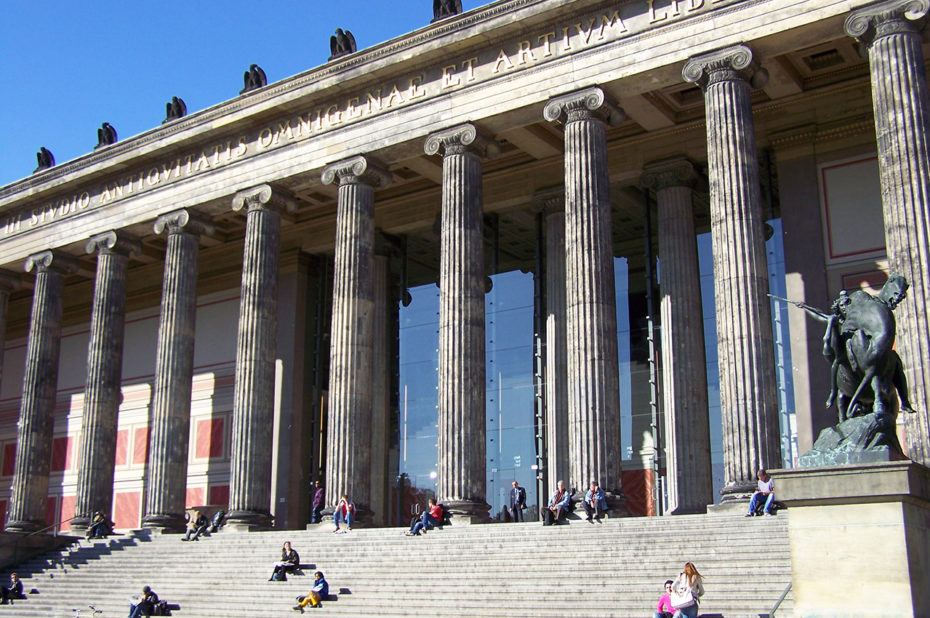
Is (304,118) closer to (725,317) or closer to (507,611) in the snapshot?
(725,317)

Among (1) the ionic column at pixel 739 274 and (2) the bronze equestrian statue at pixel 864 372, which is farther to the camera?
(1) the ionic column at pixel 739 274

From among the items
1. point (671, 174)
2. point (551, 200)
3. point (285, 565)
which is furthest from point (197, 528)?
point (671, 174)

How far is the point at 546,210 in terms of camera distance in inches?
1238

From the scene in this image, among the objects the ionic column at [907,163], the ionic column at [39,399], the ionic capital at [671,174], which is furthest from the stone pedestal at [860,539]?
the ionic column at [39,399]

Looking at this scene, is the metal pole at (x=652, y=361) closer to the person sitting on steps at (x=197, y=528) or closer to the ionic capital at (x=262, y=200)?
the ionic capital at (x=262, y=200)

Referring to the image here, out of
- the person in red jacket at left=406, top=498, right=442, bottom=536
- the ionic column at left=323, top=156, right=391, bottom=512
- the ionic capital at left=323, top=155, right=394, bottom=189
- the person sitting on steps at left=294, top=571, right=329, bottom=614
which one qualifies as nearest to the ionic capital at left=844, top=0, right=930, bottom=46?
the ionic capital at left=323, top=155, right=394, bottom=189

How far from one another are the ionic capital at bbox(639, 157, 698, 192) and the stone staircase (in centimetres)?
1124

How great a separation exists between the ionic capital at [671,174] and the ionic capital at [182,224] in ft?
45.4

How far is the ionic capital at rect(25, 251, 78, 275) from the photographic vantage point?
35.7 metres

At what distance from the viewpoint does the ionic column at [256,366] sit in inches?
1127

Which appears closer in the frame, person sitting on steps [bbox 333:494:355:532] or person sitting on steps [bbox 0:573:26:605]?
person sitting on steps [bbox 333:494:355:532]

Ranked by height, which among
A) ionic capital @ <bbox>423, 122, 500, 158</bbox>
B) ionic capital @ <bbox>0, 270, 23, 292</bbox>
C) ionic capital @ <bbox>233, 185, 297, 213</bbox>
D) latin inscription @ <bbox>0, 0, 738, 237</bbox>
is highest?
latin inscription @ <bbox>0, 0, 738, 237</bbox>

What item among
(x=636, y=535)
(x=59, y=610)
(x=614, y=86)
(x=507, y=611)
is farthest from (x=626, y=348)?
(x=59, y=610)

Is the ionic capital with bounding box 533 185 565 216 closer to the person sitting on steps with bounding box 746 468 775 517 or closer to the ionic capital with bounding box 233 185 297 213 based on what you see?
the ionic capital with bounding box 233 185 297 213
